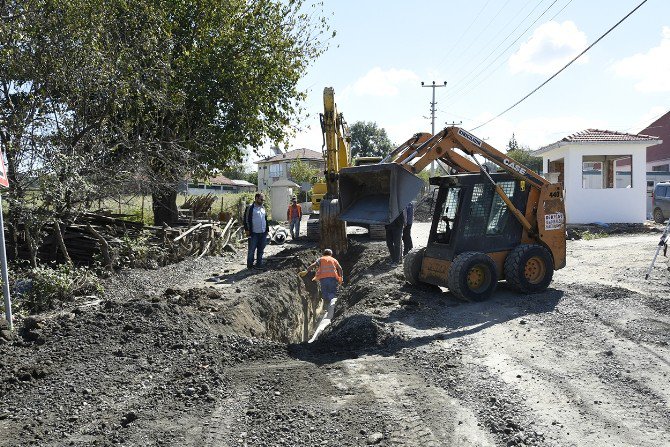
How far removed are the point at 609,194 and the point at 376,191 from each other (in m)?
15.5

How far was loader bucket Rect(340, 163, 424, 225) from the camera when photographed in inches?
347

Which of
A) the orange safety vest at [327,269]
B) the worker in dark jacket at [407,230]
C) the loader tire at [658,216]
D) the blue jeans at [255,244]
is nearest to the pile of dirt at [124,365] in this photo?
the orange safety vest at [327,269]

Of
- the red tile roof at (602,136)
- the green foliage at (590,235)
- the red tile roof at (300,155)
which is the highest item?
the red tile roof at (300,155)

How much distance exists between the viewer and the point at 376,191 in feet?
33.9

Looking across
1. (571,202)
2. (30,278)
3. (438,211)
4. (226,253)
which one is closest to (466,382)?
(438,211)

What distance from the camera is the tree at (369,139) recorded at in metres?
88.8

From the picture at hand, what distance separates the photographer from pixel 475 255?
31.1ft

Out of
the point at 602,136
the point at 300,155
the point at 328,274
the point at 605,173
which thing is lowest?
the point at 328,274

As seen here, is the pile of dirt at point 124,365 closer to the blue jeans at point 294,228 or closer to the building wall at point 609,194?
the blue jeans at point 294,228

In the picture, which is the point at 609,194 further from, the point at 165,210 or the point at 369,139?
the point at 369,139

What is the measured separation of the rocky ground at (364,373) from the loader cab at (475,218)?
2.68 feet

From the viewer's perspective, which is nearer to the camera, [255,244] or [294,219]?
[255,244]

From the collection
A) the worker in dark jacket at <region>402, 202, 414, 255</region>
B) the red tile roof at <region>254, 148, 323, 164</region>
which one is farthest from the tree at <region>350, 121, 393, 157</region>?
the worker in dark jacket at <region>402, 202, 414, 255</region>

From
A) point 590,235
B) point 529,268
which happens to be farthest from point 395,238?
point 590,235
